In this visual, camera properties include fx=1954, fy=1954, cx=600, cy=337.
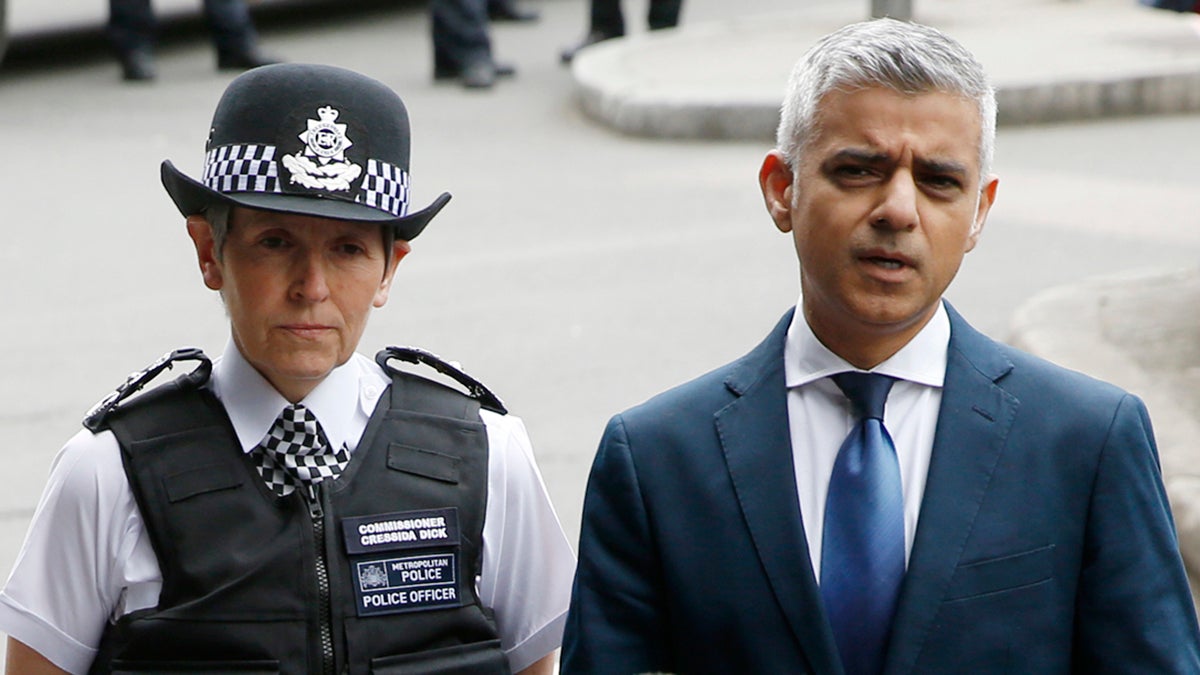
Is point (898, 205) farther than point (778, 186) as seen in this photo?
No

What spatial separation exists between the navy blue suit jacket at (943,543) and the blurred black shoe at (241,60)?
10828 mm

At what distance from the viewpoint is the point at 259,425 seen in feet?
8.82

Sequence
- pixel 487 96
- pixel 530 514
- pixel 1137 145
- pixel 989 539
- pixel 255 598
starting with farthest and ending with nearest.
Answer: pixel 487 96 → pixel 1137 145 → pixel 530 514 → pixel 255 598 → pixel 989 539

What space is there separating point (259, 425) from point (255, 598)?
247mm

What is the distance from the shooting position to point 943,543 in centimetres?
234

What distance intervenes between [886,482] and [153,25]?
11329 mm

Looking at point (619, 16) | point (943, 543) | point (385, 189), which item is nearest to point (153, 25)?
point (619, 16)

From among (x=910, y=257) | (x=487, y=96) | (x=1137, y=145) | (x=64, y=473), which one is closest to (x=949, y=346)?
(x=910, y=257)

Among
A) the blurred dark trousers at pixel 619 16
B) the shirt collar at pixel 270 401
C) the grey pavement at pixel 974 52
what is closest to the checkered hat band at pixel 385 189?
the shirt collar at pixel 270 401

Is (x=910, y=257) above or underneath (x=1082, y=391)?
above

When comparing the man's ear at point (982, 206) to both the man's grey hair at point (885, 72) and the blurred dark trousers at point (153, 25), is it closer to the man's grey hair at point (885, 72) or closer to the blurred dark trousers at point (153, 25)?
the man's grey hair at point (885, 72)

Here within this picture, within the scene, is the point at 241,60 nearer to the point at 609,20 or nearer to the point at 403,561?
the point at 609,20

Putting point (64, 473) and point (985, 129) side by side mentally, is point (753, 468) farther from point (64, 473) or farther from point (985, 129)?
point (64, 473)

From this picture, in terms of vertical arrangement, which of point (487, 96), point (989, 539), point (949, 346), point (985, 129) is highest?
point (985, 129)
